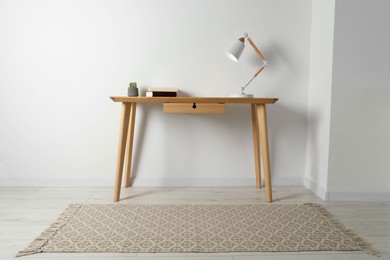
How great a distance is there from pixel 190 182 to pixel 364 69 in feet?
4.77

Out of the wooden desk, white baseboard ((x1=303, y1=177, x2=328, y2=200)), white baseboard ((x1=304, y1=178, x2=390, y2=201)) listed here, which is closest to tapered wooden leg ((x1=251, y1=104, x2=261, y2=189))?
the wooden desk

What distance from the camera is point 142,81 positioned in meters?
2.51

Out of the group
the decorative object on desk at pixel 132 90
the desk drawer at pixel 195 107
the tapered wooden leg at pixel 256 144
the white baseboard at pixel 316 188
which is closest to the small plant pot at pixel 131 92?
the decorative object on desk at pixel 132 90

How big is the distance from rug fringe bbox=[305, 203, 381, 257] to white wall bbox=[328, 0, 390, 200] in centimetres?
26

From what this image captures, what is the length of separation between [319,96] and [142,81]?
130 centimetres

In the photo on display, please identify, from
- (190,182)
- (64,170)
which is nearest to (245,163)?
(190,182)

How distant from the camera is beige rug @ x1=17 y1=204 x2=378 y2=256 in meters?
1.48

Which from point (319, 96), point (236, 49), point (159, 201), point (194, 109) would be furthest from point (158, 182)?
point (319, 96)

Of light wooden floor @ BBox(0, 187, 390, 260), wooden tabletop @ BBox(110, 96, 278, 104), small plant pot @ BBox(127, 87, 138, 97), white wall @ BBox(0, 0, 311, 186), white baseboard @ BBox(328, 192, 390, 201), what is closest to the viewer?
light wooden floor @ BBox(0, 187, 390, 260)

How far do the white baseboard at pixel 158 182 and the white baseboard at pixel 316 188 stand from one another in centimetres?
7

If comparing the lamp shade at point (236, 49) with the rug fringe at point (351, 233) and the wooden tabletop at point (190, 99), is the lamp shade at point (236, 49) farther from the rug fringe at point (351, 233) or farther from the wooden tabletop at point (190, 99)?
the rug fringe at point (351, 233)

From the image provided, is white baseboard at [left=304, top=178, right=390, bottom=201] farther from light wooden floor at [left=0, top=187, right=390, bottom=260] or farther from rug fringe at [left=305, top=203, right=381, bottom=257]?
rug fringe at [left=305, top=203, right=381, bottom=257]

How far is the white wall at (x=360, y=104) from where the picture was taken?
2.14m

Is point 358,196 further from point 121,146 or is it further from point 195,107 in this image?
point 121,146
